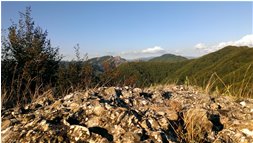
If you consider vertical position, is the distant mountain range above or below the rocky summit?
below

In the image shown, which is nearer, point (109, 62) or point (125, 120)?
point (125, 120)

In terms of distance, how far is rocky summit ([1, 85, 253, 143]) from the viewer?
175 inches

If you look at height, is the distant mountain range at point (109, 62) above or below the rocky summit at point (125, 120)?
below

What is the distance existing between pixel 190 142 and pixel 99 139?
1.22 meters

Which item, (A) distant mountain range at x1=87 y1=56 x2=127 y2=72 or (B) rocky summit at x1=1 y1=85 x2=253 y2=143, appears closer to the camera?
(B) rocky summit at x1=1 y1=85 x2=253 y2=143

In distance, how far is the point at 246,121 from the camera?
529 centimetres

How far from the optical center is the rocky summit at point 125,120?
175 inches

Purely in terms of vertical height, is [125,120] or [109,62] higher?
[125,120]

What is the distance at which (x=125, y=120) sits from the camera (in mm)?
4758

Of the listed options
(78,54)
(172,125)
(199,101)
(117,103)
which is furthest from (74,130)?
(78,54)

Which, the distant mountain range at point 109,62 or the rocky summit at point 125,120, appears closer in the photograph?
the rocky summit at point 125,120

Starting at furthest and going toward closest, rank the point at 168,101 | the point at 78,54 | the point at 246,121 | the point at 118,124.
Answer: the point at 78,54 < the point at 168,101 < the point at 246,121 < the point at 118,124

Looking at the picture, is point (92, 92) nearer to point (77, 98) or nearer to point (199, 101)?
point (77, 98)

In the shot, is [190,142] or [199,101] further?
[199,101]
